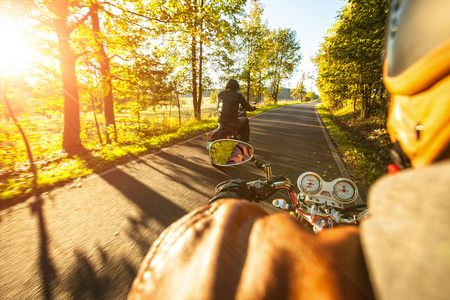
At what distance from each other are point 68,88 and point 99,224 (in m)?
5.36

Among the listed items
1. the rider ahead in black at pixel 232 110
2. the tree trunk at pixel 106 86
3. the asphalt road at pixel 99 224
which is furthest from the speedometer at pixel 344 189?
the tree trunk at pixel 106 86

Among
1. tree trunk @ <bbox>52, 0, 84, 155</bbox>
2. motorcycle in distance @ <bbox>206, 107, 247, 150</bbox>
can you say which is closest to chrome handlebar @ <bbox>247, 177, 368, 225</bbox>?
motorcycle in distance @ <bbox>206, 107, 247, 150</bbox>

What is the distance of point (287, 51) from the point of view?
108 ft

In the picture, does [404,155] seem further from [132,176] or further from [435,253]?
[132,176]

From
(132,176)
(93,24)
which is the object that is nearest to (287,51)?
(93,24)

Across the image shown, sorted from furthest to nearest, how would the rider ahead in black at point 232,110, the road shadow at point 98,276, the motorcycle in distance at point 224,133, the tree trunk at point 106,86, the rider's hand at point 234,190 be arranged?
the tree trunk at point 106,86 < the rider ahead in black at point 232,110 < the motorcycle in distance at point 224,133 < the road shadow at point 98,276 < the rider's hand at point 234,190

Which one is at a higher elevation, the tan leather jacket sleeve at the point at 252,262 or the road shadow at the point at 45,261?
the tan leather jacket sleeve at the point at 252,262

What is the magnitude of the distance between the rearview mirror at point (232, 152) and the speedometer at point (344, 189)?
2.40 feet

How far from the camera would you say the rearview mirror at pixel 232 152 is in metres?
1.72

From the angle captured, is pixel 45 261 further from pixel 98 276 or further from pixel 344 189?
pixel 344 189

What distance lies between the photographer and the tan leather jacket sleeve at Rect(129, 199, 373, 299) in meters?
0.38

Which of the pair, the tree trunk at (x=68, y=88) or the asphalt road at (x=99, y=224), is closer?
the asphalt road at (x=99, y=224)

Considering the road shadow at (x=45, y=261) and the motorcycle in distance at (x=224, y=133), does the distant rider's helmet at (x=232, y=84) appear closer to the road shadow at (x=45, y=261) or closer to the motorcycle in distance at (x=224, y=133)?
the motorcycle in distance at (x=224, y=133)

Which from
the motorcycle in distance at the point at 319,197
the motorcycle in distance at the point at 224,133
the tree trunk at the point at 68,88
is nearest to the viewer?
the motorcycle in distance at the point at 319,197
